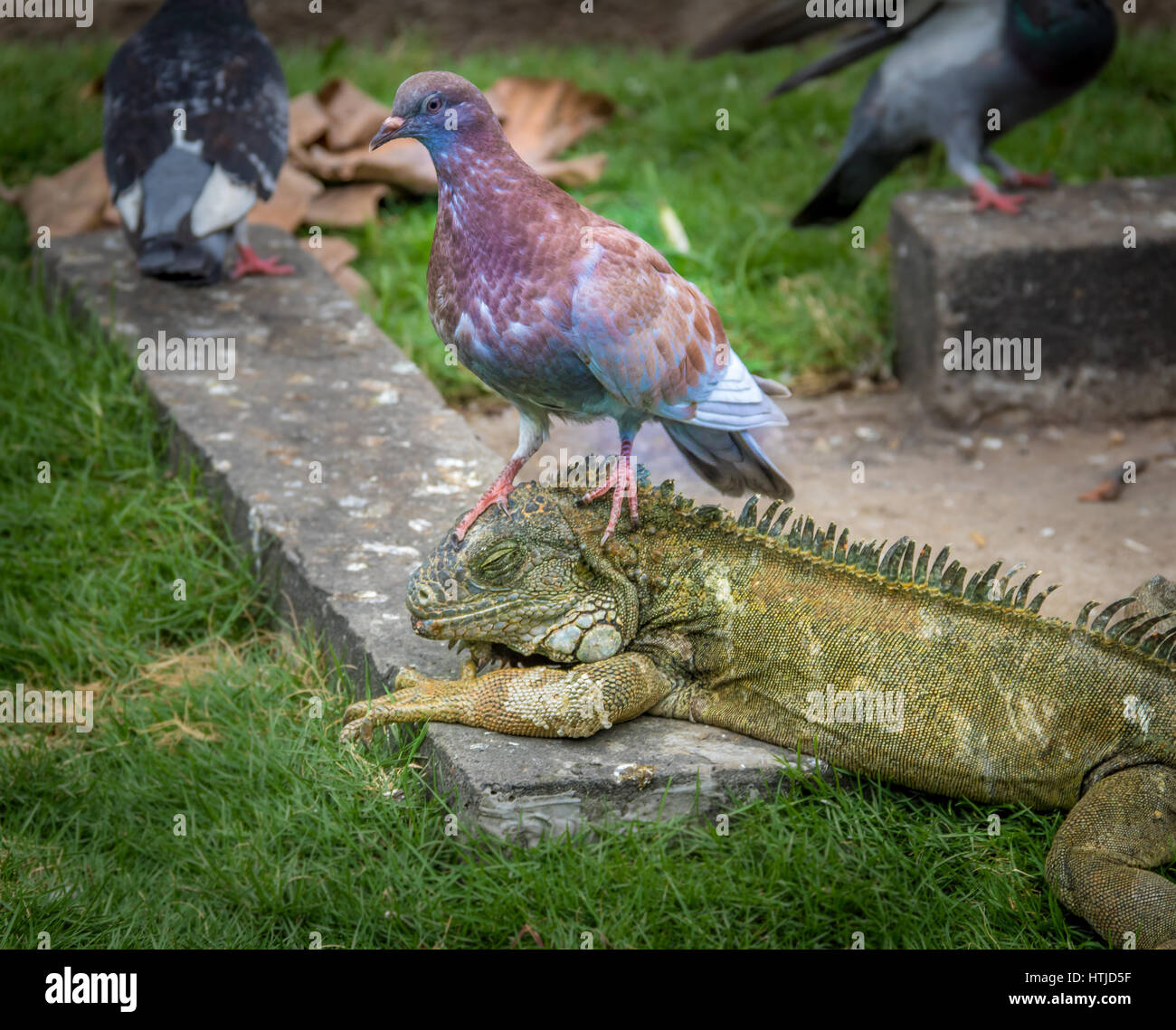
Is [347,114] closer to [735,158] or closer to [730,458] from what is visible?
[735,158]

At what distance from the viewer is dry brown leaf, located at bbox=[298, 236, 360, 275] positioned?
23.7ft

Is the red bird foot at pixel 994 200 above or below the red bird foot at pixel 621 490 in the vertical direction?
above

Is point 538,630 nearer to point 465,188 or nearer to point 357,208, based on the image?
point 465,188

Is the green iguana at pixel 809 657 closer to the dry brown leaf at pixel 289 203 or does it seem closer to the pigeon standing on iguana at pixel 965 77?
the pigeon standing on iguana at pixel 965 77

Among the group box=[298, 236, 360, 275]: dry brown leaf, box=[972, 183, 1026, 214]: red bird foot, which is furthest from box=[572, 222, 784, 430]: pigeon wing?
box=[298, 236, 360, 275]: dry brown leaf

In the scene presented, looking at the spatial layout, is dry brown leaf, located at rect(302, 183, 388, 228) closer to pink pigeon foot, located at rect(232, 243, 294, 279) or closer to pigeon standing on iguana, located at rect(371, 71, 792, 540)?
pink pigeon foot, located at rect(232, 243, 294, 279)

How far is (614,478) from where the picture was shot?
3.58m

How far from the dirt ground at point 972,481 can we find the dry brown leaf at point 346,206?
5.91 ft

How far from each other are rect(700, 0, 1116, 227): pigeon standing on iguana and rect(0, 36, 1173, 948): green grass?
96.3 inches

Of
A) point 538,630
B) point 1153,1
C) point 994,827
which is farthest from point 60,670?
point 1153,1

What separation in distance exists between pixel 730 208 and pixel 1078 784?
Answer: 4907mm

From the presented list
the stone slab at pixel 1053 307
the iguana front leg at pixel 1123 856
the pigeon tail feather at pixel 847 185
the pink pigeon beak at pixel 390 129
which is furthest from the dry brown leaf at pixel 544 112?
the iguana front leg at pixel 1123 856

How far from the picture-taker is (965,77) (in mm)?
6672

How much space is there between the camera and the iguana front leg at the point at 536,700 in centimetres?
348
